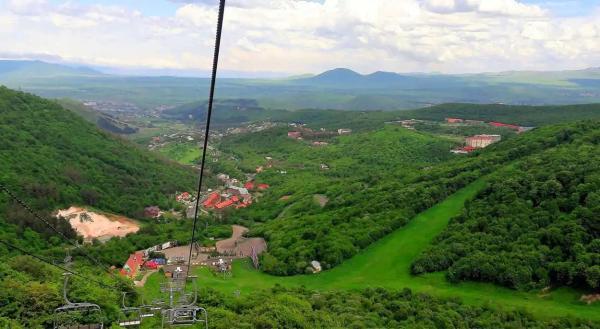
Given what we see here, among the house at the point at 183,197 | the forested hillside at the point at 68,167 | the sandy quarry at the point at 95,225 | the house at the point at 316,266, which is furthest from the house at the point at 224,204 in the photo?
the house at the point at 316,266

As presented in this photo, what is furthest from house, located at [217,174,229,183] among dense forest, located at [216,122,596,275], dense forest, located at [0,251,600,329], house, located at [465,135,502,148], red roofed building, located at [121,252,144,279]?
dense forest, located at [0,251,600,329]

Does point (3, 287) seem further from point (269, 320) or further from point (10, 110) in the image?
point (10, 110)

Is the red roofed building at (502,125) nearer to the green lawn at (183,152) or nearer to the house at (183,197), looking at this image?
the green lawn at (183,152)

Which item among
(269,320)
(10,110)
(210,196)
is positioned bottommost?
(210,196)

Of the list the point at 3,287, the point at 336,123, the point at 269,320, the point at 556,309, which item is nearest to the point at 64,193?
the point at 3,287

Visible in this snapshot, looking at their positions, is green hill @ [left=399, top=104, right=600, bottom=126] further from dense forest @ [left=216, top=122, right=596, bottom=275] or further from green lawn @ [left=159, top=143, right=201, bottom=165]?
green lawn @ [left=159, top=143, right=201, bottom=165]

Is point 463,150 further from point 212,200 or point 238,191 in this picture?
point 212,200
